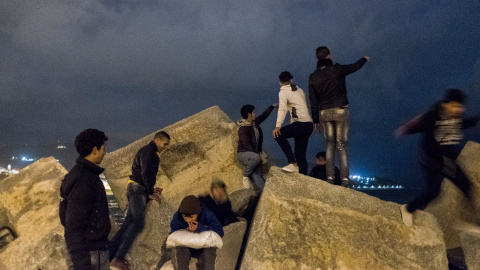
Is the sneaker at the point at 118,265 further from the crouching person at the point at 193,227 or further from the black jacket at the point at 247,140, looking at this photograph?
the black jacket at the point at 247,140

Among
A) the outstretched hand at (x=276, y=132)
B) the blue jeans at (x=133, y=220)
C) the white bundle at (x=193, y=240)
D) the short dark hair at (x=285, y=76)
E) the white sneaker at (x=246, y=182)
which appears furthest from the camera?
the white sneaker at (x=246, y=182)

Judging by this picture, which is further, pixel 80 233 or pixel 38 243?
pixel 38 243

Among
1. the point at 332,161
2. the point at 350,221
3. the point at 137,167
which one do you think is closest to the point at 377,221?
the point at 350,221

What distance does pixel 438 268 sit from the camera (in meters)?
3.26

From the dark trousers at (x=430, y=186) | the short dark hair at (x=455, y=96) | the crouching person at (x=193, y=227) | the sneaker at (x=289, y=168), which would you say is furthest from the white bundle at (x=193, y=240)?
the short dark hair at (x=455, y=96)

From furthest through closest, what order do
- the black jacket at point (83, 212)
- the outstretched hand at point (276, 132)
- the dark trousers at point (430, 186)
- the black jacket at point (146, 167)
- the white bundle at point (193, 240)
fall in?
the outstretched hand at point (276, 132) < the black jacket at point (146, 167) < the white bundle at point (193, 240) < the dark trousers at point (430, 186) < the black jacket at point (83, 212)

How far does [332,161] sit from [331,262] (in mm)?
1391

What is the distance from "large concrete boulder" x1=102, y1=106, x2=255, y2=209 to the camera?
217 inches

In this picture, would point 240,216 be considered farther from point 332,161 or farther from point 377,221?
point 377,221

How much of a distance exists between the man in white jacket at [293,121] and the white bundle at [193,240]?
1.57 meters

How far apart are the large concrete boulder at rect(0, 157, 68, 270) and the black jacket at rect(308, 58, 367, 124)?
4.01 metres

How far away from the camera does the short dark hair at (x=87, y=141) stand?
8.16ft

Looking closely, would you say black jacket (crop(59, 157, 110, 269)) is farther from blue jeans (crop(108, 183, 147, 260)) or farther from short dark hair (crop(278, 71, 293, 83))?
short dark hair (crop(278, 71, 293, 83))

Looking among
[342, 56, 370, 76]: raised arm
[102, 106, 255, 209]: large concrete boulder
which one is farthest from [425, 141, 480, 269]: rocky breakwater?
[102, 106, 255, 209]: large concrete boulder
